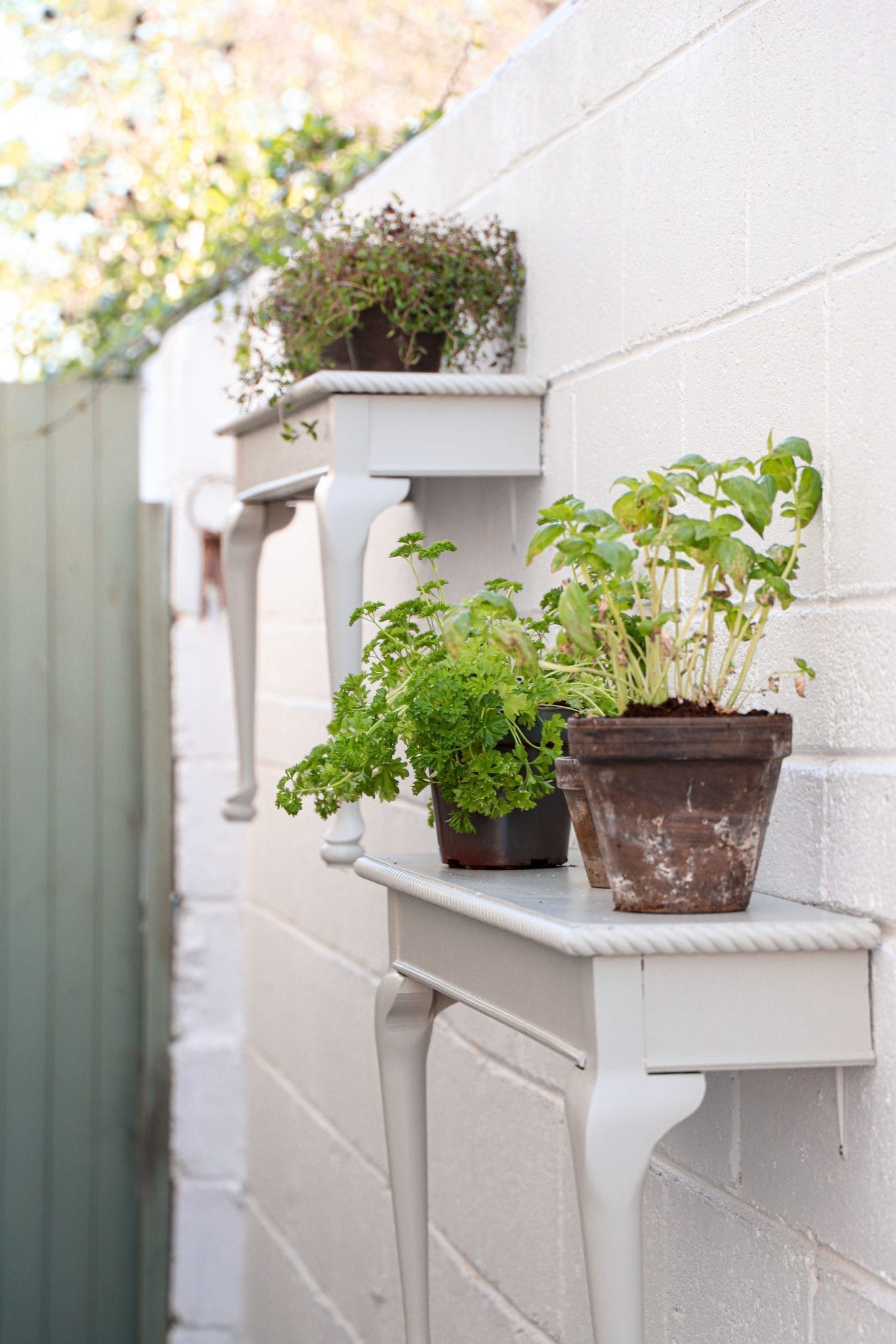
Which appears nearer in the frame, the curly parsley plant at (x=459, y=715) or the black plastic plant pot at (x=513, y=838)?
the curly parsley plant at (x=459, y=715)

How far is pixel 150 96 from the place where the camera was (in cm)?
604

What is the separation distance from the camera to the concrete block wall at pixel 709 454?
1022mm

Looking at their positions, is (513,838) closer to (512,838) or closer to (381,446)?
(512,838)

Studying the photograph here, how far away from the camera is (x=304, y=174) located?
125 inches

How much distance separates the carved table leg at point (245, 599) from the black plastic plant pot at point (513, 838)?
0.85 metres

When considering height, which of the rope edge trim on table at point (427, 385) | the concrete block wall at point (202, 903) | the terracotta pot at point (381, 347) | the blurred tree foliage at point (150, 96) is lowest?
the concrete block wall at point (202, 903)

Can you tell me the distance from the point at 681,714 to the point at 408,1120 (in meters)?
0.55

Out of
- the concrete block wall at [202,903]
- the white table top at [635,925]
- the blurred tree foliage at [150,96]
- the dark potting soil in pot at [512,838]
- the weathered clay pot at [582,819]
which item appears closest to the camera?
the white table top at [635,925]

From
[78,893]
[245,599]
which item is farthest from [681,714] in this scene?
[78,893]

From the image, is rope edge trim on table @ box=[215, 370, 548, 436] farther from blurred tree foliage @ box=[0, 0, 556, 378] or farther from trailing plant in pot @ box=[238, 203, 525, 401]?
blurred tree foliage @ box=[0, 0, 556, 378]

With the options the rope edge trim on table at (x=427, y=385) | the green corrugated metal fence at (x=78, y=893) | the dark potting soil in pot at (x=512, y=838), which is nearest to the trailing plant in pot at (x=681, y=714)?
the dark potting soil in pot at (x=512, y=838)

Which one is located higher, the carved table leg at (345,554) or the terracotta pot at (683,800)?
the carved table leg at (345,554)

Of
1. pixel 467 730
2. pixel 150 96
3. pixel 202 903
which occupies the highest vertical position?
pixel 150 96

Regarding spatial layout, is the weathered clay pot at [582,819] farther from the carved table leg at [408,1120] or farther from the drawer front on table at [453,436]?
the drawer front on table at [453,436]
